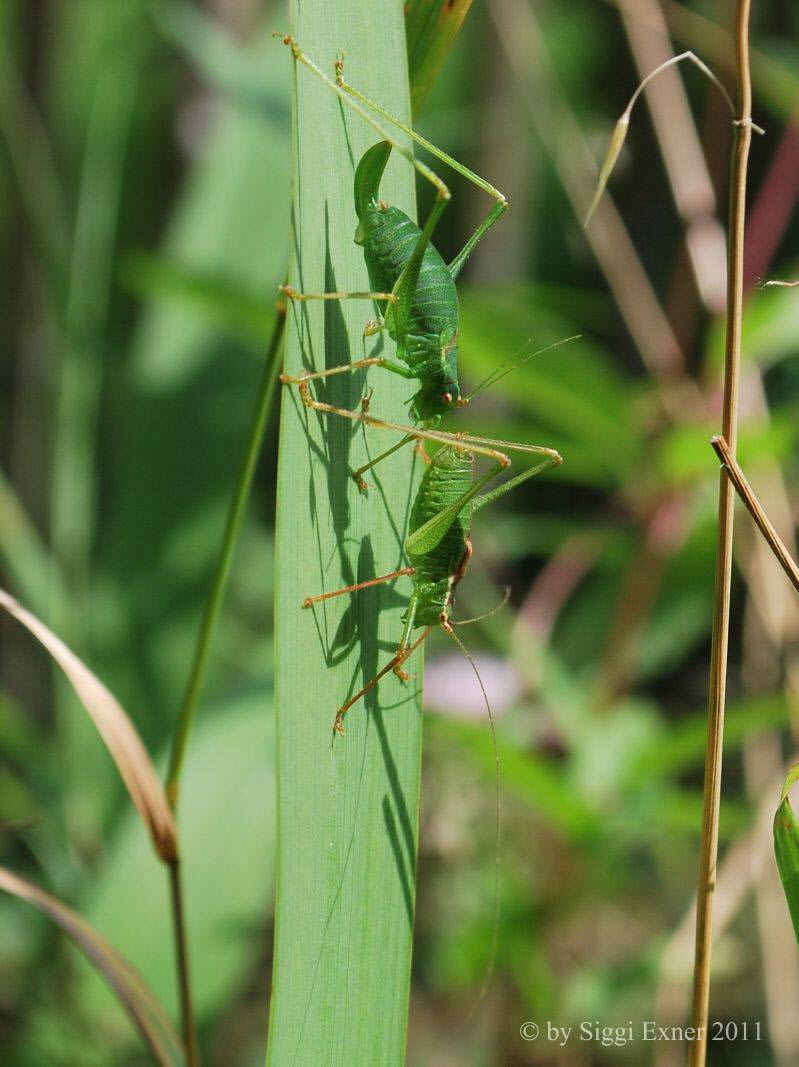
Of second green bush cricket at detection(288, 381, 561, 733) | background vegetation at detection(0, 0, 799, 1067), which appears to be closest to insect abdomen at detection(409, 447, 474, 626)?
second green bush cricket at detection(288, 381, 561, 733)

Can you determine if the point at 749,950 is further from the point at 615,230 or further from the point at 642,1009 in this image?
the point at 615,230

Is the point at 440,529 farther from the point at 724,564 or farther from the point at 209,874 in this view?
the point at 209,874

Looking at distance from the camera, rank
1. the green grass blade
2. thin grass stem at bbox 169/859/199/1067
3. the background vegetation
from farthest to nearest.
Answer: the background vegetation
thin grass stem at bbox 169/859/199/1067
the green grass blade

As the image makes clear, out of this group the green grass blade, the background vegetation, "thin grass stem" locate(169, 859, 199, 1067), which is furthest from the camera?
the background vegetation

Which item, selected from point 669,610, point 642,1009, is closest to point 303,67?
point 669,610

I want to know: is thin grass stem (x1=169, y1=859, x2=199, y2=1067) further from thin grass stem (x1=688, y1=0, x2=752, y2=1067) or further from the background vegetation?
the background vegetation

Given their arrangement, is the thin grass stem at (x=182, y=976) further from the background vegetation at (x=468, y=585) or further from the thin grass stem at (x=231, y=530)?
the background vegetation at (x=468, y=585)

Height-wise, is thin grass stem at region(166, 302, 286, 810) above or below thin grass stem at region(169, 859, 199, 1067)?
above
